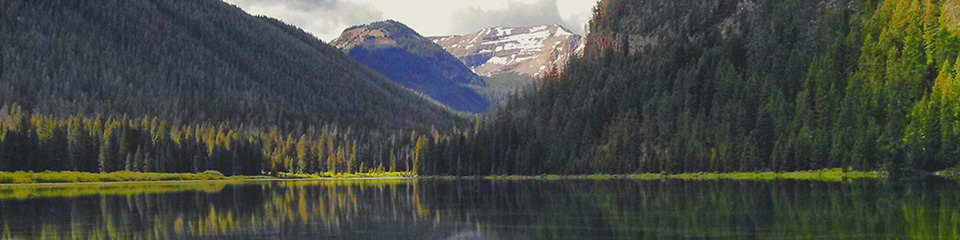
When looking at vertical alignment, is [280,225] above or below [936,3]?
below

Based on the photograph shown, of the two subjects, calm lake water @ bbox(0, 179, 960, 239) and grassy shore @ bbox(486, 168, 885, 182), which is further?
grassy shore @ bbox(486, 168, 885, 182)

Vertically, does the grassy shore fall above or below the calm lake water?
above

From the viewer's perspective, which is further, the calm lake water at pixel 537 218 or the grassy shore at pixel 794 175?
the grassy shore at pixel 794 175

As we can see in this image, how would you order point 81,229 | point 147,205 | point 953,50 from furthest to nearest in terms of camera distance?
point 953,50 < point 147,205 < point 81,229

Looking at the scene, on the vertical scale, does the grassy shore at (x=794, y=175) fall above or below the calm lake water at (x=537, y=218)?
above

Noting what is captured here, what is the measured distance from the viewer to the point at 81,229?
73.0m

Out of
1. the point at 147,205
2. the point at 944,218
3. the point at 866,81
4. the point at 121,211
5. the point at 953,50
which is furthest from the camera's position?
the point at 866,81

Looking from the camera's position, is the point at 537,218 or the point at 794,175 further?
the point at 794,175

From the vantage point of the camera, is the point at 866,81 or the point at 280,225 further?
the point at 866,81

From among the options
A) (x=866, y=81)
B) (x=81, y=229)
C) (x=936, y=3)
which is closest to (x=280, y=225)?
(x=81, y=229)

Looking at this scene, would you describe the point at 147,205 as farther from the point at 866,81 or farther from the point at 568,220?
the point at 866,81

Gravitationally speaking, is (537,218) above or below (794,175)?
below

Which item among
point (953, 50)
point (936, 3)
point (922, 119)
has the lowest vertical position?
point (922, 119)

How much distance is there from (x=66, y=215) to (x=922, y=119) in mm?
135389
